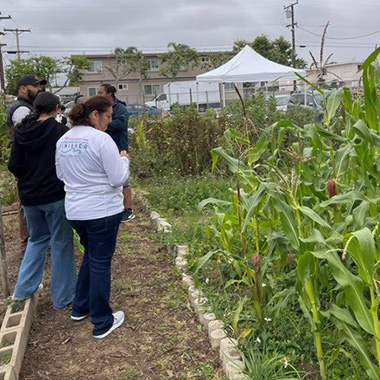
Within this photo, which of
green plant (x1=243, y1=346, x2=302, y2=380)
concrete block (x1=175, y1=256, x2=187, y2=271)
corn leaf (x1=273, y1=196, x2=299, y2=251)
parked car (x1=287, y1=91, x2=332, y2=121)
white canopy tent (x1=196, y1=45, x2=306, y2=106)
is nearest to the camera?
corn leaf (x1=273, y1=196, x2=299, y2=251)

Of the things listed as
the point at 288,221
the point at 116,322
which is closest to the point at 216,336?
the point at 116,322

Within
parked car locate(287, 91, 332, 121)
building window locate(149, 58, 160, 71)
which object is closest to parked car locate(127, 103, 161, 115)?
parked car locate(287, 91, 332, 121)

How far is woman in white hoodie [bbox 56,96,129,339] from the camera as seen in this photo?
3105mm

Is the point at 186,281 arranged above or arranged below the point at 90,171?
below

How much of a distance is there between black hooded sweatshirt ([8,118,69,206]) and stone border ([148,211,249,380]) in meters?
1.32

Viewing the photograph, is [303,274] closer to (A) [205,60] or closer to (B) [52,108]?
(B) [52,108]

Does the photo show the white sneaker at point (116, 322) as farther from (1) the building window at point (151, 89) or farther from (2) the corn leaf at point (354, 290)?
(1) the building window at point (151, 89)

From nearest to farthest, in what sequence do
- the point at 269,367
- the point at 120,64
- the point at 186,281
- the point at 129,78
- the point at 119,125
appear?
1. the point at 269,367
2. the point at 186,281
3. the point at 119,125
4. the point at 120,64
5. the point at 129,78

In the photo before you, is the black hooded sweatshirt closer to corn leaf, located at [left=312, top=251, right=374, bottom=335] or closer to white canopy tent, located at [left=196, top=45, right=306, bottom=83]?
corn leaf, located at [left=312, top=251, right=374, bottom=335]

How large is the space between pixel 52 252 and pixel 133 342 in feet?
3.28

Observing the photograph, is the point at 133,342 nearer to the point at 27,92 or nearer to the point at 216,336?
the point at 216,336

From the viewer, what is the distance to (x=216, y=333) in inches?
119

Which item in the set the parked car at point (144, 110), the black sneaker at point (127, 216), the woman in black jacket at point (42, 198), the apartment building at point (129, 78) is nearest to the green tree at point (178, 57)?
the apartment building at point (129, 78)

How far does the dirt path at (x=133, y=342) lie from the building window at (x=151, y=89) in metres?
48.7
